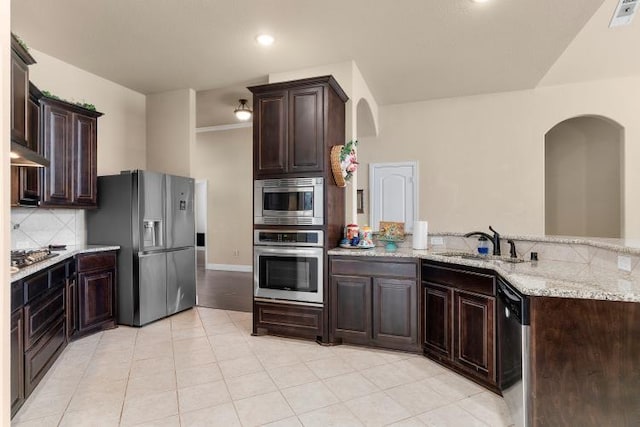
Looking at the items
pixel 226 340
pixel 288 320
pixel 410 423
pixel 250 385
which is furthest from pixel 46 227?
pixel 410 423

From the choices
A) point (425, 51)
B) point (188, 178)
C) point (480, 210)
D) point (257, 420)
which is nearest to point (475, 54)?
point (425, 51)

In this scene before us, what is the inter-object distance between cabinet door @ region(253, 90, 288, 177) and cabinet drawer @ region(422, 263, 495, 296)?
168 centimetres

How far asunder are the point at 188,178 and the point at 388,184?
305cm

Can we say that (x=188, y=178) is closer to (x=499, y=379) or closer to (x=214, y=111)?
(x=214, y=111)

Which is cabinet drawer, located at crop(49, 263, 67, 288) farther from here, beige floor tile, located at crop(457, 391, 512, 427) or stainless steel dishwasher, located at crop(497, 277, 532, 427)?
stainless steel dishwasher, located at crop(497, 277, 532, 427)

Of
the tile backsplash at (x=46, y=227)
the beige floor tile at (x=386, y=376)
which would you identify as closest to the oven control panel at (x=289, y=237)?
the beige floor tile at (x=386, y=376)

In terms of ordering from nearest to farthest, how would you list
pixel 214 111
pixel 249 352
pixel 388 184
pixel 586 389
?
1. pixel 586 389
2. pixel 249 352
3. pixel 388 184
4. pixel 214 111

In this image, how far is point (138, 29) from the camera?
3211 mm

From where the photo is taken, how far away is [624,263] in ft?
6.82

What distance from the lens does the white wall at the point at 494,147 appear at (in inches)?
186

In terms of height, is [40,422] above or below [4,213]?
below

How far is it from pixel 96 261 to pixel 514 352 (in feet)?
12.5

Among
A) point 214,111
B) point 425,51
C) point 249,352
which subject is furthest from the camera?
point 214,111

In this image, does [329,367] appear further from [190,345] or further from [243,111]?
[243,111]
